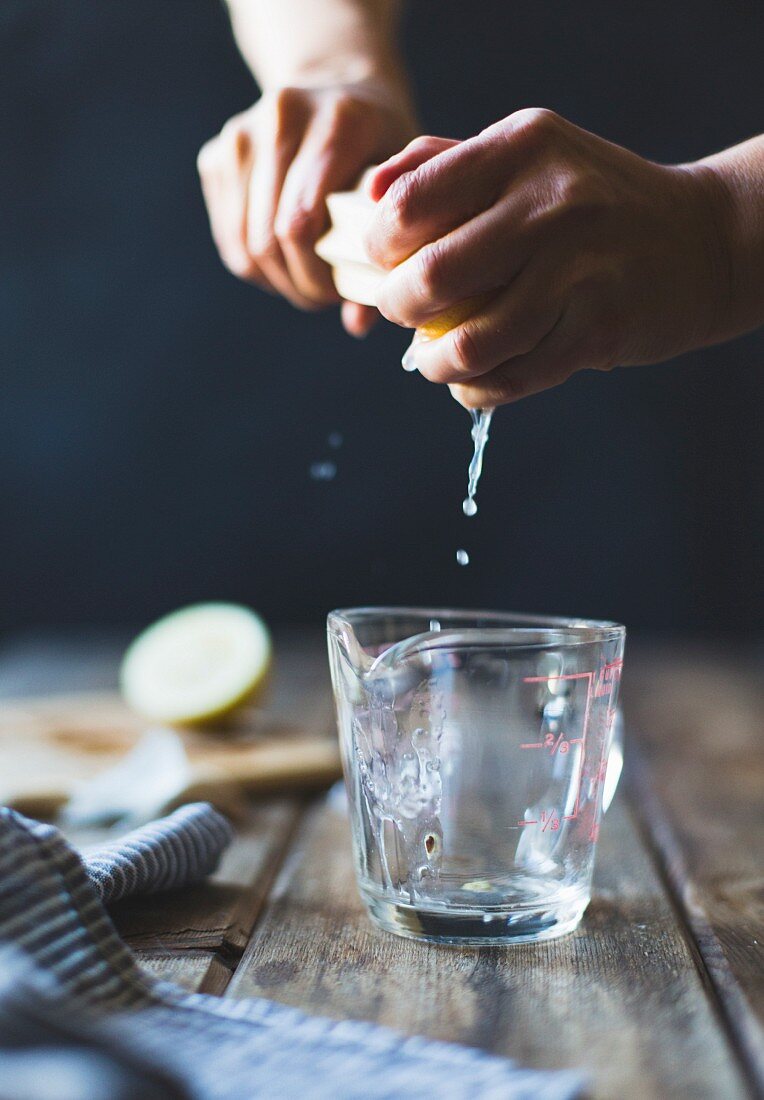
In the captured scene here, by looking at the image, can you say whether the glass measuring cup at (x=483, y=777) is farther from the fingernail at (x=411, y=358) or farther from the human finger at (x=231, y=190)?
the human finger at (x=231, y=190)

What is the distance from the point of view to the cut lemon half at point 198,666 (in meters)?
1.13

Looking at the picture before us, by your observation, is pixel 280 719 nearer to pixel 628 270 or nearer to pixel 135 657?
pixel 135 657

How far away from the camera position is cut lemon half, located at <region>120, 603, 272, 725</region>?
1135 mm

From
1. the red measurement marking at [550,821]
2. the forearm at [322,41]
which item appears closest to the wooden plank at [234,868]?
the red measurement marking at [550,821]

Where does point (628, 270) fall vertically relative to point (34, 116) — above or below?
below

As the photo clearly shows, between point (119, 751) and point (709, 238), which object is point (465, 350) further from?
point (119, 751)

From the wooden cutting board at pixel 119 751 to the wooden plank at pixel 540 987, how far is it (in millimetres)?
255

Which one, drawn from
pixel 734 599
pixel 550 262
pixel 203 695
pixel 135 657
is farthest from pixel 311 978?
pixel 734 599

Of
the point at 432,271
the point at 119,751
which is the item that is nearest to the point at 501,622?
the point at 432,271

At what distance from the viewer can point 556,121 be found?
547 millimetres

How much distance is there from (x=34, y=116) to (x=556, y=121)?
2.38 meters

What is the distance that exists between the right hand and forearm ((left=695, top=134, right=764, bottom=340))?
27 cm

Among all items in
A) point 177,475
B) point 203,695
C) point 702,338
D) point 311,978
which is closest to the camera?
point 311,978

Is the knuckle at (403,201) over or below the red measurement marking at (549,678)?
over
